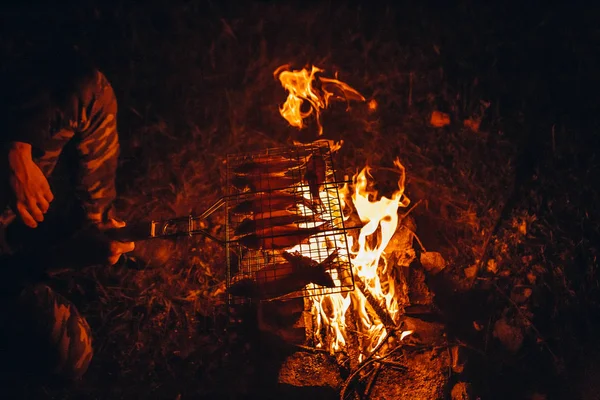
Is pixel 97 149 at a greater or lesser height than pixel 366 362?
greater

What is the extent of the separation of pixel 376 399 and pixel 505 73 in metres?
3.55

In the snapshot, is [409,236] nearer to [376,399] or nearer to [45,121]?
[376,399]

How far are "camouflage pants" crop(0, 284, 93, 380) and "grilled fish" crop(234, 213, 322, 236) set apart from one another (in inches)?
51.5

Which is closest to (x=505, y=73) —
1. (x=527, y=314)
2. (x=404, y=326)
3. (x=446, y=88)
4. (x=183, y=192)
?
(x=446, y=88)

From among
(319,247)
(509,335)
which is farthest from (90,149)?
(509,335)

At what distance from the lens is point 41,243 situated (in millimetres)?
3125

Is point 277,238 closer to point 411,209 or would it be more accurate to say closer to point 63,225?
point 411,209

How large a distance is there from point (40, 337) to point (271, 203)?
66.8 inches

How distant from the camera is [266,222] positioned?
2881 millimetres

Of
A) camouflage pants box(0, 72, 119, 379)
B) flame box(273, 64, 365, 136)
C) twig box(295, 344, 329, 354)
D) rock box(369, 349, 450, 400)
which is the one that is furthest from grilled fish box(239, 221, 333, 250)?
flame box(273, 64, 365, 136)

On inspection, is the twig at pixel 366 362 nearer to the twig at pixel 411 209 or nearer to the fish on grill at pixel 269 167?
the twig at pixel 411 209

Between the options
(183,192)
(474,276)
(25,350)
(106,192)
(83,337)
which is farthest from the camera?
(183,192)

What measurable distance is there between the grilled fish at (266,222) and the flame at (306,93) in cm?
169

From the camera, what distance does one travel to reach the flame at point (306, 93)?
446 cm
